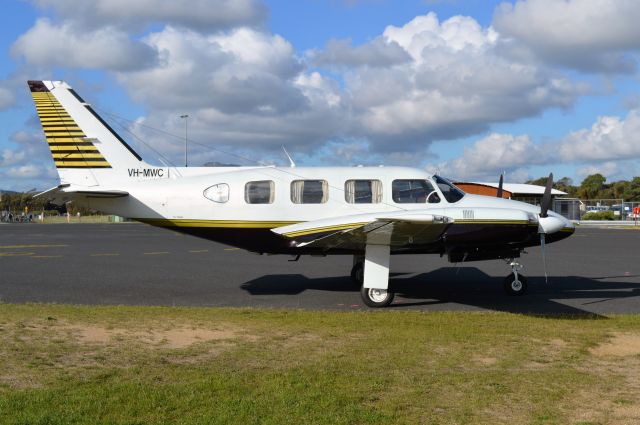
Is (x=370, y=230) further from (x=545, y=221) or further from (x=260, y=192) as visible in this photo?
(x=545, y=221)

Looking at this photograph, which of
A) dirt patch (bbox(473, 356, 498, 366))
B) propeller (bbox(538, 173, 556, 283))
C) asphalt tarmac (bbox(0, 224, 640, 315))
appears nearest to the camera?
dirt patch (bbox(473, 356, 498, 366))

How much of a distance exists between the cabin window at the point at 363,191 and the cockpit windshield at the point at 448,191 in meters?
1.35

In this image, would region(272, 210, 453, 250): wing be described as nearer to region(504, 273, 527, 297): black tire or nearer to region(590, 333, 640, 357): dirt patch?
region(504, 273, 527, 297): black tire

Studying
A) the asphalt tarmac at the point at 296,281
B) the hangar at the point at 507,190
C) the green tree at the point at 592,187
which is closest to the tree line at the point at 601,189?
the green tree at the point at 592,187

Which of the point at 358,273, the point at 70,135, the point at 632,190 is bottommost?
the point at 358,273

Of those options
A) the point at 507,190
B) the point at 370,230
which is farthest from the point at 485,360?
the point at 507,190

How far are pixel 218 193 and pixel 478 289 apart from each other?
7027mm

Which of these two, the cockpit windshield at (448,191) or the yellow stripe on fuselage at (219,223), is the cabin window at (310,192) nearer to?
the yellow stripe on fuselage at (219,223)

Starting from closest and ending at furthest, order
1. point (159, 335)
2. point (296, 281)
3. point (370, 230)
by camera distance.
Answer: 1. point (159, 335)
2. point (370, 230)
3. point (296, 281)

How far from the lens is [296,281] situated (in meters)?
17.1

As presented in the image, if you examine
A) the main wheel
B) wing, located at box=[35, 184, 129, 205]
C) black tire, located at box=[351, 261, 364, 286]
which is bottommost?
the main wheel

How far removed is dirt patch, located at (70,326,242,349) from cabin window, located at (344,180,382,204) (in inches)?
202

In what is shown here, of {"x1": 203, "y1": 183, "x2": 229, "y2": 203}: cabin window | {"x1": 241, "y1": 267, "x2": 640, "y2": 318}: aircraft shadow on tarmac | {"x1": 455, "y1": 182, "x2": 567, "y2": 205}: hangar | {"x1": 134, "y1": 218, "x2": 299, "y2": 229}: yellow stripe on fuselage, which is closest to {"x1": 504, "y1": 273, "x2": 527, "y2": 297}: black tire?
{"x1": 241, "y1": 267, "x2": 640, "y2": 318}: aircraft shadow on tarmac

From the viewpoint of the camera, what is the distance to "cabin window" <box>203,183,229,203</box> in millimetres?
14297
